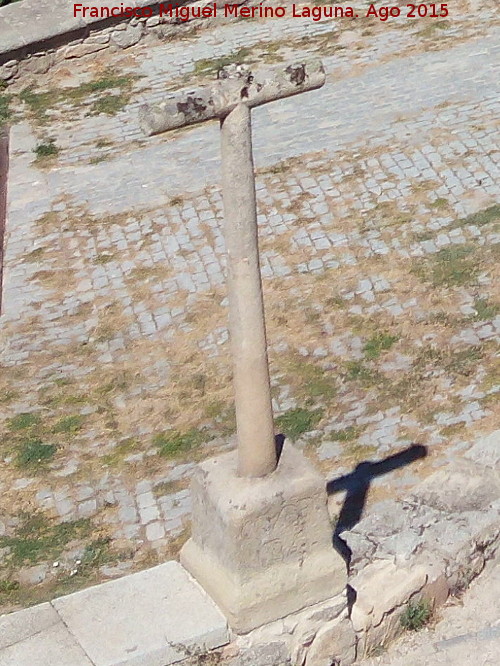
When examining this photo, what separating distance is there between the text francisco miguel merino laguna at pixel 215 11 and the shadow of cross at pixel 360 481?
244 inches

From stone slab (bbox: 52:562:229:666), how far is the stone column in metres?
0.55

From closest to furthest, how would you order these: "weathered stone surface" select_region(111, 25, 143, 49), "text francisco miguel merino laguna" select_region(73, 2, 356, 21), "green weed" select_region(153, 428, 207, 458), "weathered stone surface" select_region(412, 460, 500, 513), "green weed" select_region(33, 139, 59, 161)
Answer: "weathered stone surface" select_region(412, 460, 500, 513) → "green weed" select_region(153, 428, 207, 458) → "green weed" select_region(33, 139, 59, 161) → "text francisco miguel merino laguna" select_region(73, 2, 356, 21) → "weathered stone surface" select_region(111, 25, 143, 49)

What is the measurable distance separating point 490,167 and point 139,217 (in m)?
2.76

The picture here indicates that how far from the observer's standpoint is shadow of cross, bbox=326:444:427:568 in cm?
637

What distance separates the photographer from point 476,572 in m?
5.12

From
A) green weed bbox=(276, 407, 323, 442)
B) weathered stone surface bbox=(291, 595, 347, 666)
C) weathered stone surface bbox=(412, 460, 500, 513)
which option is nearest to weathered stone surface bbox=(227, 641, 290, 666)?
weathered stone surface bbox=(291, 595, 347, 666)

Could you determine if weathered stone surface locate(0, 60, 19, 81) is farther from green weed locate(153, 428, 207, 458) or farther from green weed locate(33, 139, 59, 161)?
green weed locate(153, 428, 207, 458)

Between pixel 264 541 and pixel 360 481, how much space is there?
2.30m

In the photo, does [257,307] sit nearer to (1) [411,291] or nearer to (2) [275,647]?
(2) [275,647]

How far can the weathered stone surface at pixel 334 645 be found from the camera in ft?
15.3

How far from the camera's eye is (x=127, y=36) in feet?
37.7

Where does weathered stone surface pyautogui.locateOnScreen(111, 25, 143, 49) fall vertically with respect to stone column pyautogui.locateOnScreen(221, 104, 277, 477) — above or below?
below

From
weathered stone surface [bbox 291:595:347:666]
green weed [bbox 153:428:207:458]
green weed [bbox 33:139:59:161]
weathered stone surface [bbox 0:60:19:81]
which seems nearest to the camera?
weathered stone surface [bbox 291:595:347:666]

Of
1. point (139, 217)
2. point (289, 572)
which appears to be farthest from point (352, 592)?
point (139, 217)
